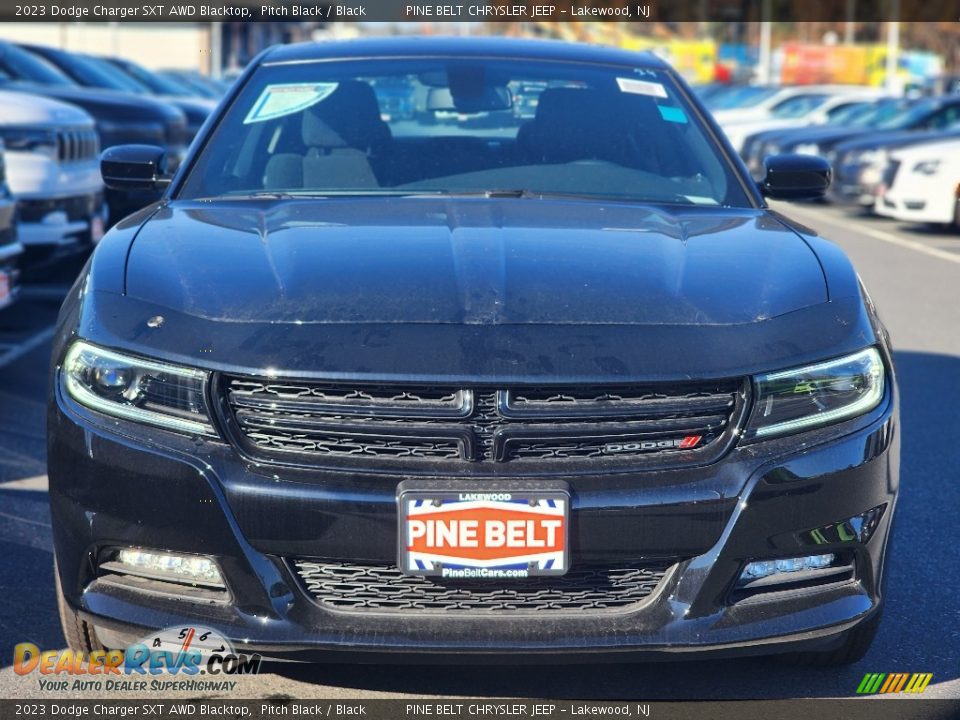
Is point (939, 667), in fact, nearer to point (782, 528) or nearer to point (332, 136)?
point (782, 528)

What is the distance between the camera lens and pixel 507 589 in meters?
2.87

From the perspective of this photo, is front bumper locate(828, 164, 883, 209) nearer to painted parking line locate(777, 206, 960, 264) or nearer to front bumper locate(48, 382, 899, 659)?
painted parking line locate(777, 206, 960, 264)

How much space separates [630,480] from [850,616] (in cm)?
58

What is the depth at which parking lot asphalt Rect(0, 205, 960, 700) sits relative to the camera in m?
3.28

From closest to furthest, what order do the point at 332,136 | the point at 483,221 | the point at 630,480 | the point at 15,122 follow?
1. the point at 630,480
2. the point at 483,221
3. the point at 332,136
4. the point at 15,122

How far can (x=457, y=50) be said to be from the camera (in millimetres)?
4812

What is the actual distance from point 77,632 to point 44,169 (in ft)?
20.1

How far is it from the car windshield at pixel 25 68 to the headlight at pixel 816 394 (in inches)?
403

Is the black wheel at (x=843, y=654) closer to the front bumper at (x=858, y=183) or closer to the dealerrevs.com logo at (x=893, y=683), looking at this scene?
the dealerrevs.com logo at (x=893, y=683)

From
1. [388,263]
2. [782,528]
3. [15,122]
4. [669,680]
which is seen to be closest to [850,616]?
[782,528]

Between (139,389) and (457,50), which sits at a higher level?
(457,50)

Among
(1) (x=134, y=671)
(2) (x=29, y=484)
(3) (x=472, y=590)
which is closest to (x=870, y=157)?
(2) (x=29, y=484)

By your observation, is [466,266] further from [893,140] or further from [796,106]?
[796,106]

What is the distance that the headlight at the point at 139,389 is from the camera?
289 centimetres
